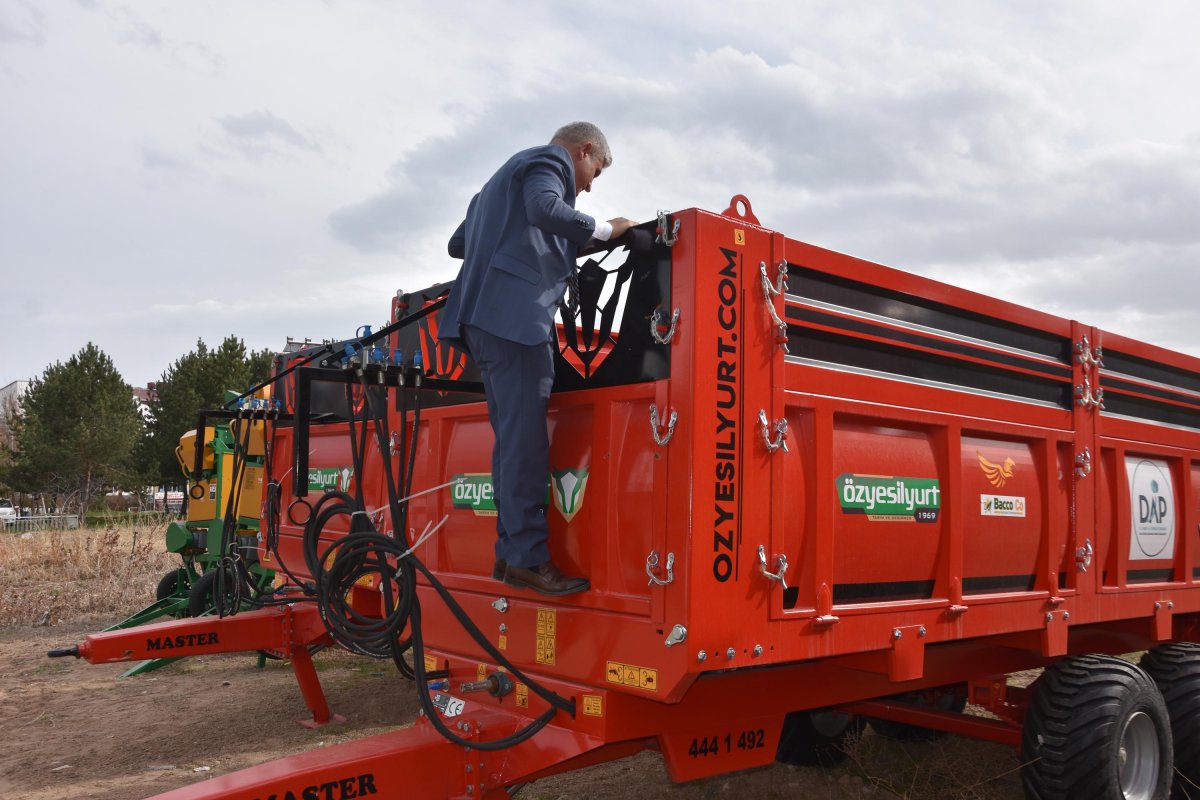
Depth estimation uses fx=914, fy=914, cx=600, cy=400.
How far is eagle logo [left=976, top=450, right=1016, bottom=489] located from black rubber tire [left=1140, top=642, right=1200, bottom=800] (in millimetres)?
1845

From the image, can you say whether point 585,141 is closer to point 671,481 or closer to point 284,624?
point 671,481

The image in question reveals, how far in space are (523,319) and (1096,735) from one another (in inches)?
120

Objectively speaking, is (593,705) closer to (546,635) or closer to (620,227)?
(546,635)

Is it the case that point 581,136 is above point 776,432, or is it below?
above

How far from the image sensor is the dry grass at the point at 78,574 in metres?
10.9

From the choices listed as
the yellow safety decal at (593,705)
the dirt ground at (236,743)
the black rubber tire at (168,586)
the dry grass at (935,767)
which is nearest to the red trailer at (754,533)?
the yellow safety decal at (593,705)

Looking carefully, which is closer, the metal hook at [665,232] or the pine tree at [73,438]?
the metal hook at [665,232]

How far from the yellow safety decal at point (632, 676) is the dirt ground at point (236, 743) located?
229 cm

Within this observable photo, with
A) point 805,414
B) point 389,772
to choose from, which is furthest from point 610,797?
point 805,414

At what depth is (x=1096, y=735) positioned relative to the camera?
12.8ft

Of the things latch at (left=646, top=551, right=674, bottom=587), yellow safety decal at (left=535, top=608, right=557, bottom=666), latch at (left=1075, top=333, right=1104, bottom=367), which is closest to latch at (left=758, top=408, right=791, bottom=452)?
latch at (left=646, top=551, right=674, bottom=587)

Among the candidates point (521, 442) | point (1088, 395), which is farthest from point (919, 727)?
point (521, 442)

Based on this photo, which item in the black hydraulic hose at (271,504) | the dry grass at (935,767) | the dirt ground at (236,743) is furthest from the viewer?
the black hydraulic hose at (271,504)

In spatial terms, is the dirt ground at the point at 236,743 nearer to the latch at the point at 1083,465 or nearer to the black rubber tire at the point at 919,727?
the black rubber tire at the point at 919,727
